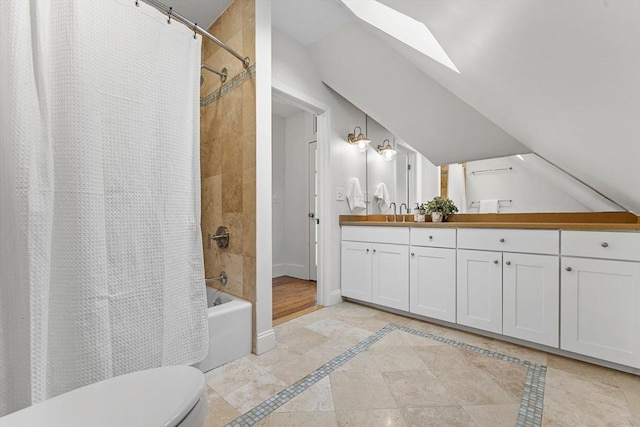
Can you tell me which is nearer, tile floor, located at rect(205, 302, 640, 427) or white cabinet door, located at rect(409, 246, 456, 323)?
tile floor, located at rect(205, 302, 640, 427)

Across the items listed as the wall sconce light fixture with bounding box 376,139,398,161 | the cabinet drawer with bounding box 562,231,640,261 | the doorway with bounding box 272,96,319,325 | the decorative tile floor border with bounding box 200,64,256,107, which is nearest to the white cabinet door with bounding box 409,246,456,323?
the cabinet drawer with bounding box 562,231,640,261

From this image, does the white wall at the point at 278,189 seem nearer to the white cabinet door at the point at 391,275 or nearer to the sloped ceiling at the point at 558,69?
the white cabinet door at the point at 391,275

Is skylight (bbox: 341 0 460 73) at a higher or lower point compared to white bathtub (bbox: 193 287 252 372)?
higher

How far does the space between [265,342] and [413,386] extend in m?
0.92

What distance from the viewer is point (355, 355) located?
67.6 inches

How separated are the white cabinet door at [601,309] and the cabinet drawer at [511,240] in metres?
0.13

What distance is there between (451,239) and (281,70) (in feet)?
6.44

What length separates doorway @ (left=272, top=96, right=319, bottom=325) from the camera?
3801mm

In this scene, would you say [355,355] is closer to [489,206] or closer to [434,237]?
[434,237]

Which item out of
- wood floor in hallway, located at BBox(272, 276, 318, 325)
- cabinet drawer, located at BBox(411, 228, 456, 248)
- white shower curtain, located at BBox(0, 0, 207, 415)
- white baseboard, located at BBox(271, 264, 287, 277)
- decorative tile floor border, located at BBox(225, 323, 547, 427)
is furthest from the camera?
white baseboard, located at BBox(271, 264, 287, 277)

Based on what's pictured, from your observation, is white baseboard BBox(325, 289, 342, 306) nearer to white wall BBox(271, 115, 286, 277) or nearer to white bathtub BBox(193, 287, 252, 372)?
white bathtub BBox(193, 287, 252, 372)

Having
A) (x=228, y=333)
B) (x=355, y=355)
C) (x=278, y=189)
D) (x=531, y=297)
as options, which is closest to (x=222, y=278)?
(x=228, y=333)

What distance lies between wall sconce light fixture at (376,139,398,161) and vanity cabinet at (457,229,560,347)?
54.6 inches

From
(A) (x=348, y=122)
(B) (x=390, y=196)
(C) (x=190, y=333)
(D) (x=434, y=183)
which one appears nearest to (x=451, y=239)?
(D) (x=434, y=183)
